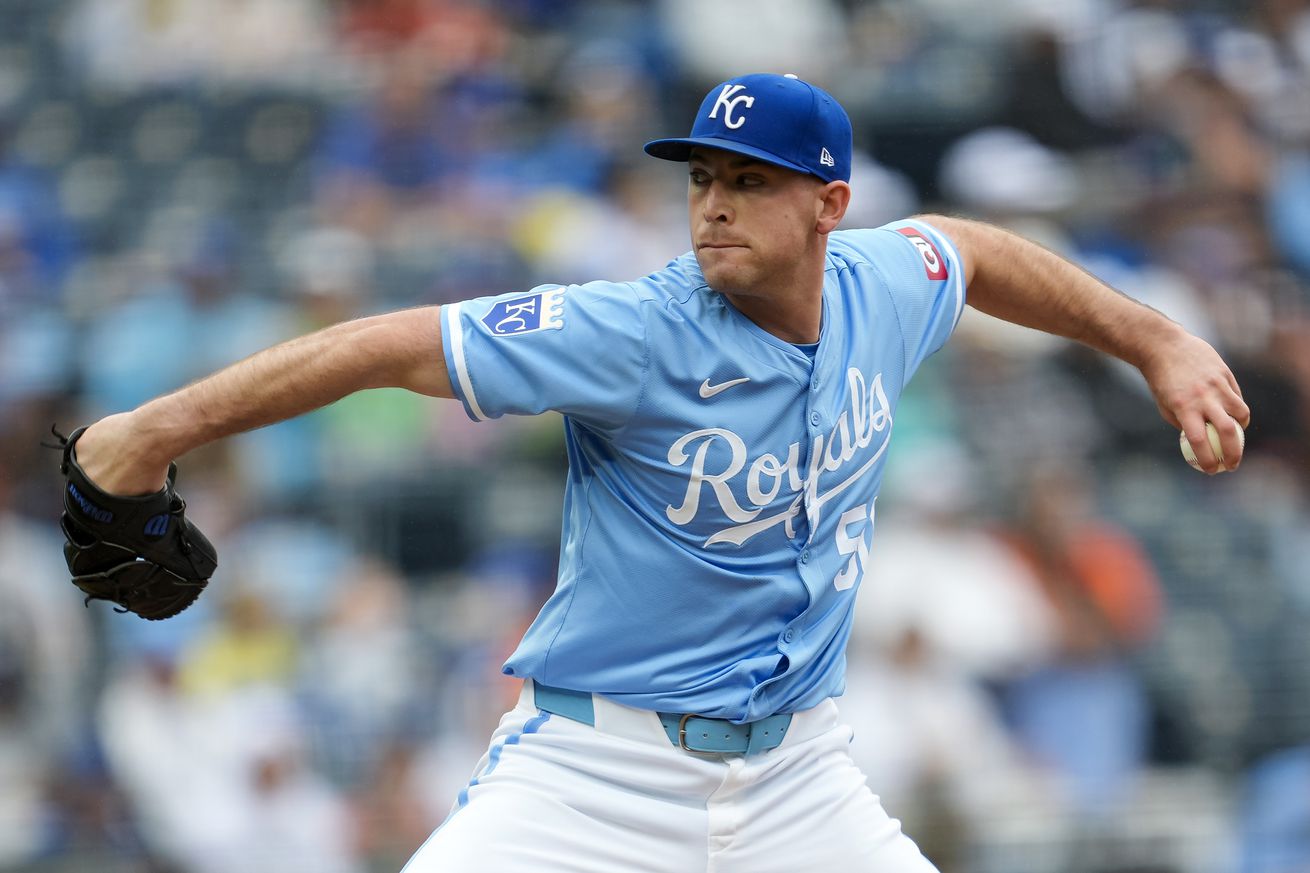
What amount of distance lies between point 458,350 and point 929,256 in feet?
4.25

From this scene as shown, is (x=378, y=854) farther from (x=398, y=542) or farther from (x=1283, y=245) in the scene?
(x=1283, y=245)

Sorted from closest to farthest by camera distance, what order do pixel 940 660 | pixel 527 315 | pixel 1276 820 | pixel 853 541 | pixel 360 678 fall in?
pixel 527 315 → pixel 853 541 → pixel 1276 820 → pixel 940 660 → pixel 360 678

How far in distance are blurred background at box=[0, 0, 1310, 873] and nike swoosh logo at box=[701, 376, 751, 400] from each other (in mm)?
3755

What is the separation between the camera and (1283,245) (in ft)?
27.7

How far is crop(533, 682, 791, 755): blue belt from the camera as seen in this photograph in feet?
11.7

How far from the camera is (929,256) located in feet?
13.3

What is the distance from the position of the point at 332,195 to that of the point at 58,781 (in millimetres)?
3380

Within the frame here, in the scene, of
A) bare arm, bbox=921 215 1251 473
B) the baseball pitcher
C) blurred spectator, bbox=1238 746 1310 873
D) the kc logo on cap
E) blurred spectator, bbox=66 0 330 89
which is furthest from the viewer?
blurred spectator, bbox=66 0 330 89

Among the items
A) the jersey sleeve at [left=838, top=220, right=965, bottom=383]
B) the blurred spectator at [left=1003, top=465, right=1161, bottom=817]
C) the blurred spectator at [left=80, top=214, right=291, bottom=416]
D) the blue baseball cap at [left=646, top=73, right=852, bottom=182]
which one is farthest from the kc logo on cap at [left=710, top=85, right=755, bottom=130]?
the blurred spectator at [left=80, top=214, right=291, bottom=416]

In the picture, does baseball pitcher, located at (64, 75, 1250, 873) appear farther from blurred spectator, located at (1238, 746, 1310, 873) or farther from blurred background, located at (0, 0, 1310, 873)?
blurred spectator, located at (1238, 746, 1310, 873)

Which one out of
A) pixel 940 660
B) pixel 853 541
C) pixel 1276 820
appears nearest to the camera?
pixel 853 541

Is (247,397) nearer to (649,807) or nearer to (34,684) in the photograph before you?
(649,807)

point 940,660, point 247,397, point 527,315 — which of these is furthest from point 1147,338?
point 940,660

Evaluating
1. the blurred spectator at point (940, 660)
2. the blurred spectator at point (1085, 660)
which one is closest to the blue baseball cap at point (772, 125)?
the blurred spectator at point (940, 660)
